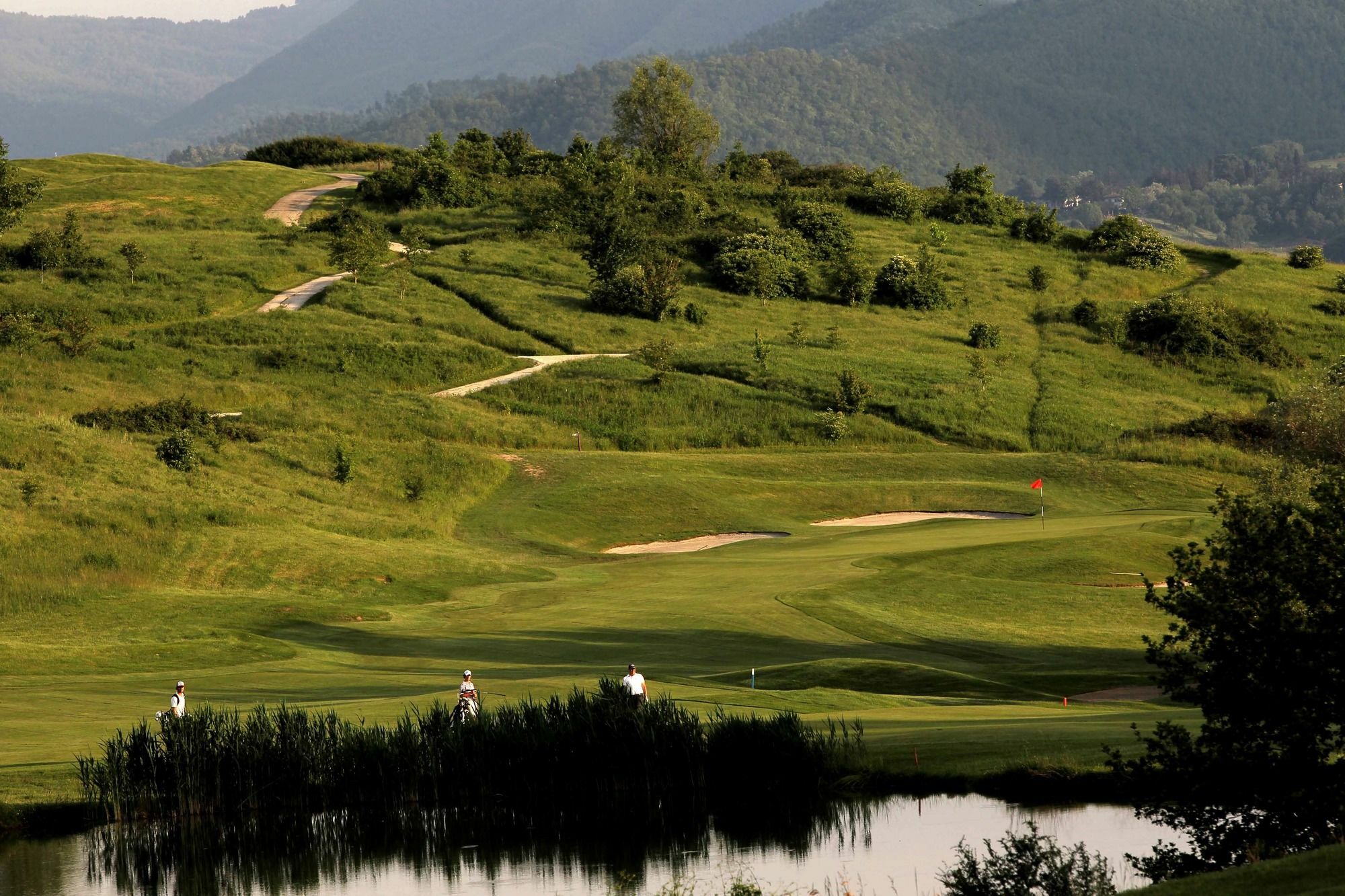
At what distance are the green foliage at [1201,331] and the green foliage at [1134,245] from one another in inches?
716

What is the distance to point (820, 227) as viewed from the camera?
122375mm

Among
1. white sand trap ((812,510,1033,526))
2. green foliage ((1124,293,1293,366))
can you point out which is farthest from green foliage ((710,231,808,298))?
white sand trap ((812,510,1033,526))

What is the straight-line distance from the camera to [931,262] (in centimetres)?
11419

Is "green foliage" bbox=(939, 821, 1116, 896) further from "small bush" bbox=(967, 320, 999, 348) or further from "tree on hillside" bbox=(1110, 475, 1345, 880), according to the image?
"small bush" bbox=(967, 320, 999, 348)

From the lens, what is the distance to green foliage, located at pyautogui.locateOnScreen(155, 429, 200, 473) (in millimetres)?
59484

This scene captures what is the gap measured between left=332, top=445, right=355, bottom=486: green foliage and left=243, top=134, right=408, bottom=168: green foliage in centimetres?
10446

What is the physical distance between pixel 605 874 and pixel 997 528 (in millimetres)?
37471

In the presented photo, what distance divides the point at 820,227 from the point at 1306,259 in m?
43.1

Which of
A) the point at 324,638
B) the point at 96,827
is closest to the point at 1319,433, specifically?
the point at 324,638

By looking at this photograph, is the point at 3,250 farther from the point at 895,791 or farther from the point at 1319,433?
the point at 895,791

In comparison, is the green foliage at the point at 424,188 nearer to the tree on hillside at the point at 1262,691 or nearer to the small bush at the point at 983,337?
the small bush at the point at 983,337

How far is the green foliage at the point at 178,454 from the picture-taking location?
59484 millimetres

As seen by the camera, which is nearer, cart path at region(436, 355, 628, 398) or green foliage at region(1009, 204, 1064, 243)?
cart path at region(436, 355, 628, 398)

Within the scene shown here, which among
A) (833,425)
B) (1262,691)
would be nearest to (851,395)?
(833,425)
